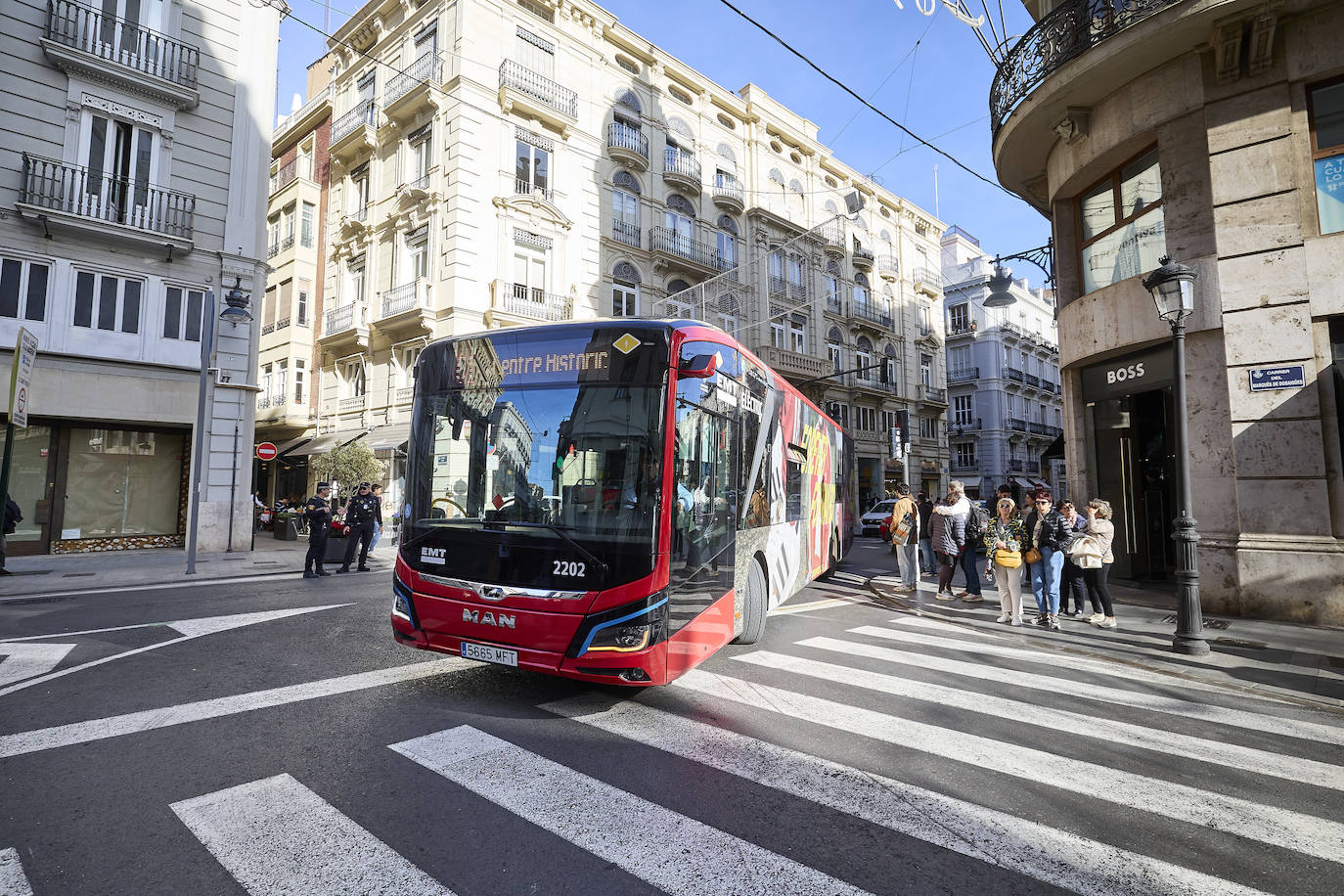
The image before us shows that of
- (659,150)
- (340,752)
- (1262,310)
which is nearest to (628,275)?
(659,150)

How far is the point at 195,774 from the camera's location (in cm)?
371

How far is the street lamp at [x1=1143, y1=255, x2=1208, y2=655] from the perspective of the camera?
23.9 feet

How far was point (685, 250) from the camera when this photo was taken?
28.8 m

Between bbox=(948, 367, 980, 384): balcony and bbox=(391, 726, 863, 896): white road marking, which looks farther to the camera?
bbox=(948, 367, 980, 384): balcony

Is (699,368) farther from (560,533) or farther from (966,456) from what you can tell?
(966,456)

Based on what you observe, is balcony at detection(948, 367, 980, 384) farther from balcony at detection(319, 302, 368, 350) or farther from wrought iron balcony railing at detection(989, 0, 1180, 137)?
balcony at detection(319, 302, 368, 350)

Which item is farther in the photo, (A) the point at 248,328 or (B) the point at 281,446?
(B) the point at 281,446

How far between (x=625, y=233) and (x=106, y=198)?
53.1 feet

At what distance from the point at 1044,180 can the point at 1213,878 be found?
14437 millimetres

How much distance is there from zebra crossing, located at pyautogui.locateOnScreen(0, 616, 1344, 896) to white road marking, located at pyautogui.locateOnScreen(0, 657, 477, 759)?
6 cm

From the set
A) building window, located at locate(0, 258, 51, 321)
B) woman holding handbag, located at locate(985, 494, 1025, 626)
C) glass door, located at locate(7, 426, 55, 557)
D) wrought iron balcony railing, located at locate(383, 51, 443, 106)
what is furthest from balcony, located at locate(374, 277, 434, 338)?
woman holding handbag, located at locate(985, 494, 1025, 626)

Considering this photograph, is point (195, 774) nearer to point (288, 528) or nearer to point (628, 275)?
point (288, 528)

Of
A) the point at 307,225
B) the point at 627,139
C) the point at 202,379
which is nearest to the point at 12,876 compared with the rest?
the point at 202,379

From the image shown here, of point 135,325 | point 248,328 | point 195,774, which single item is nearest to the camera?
point 195,774
